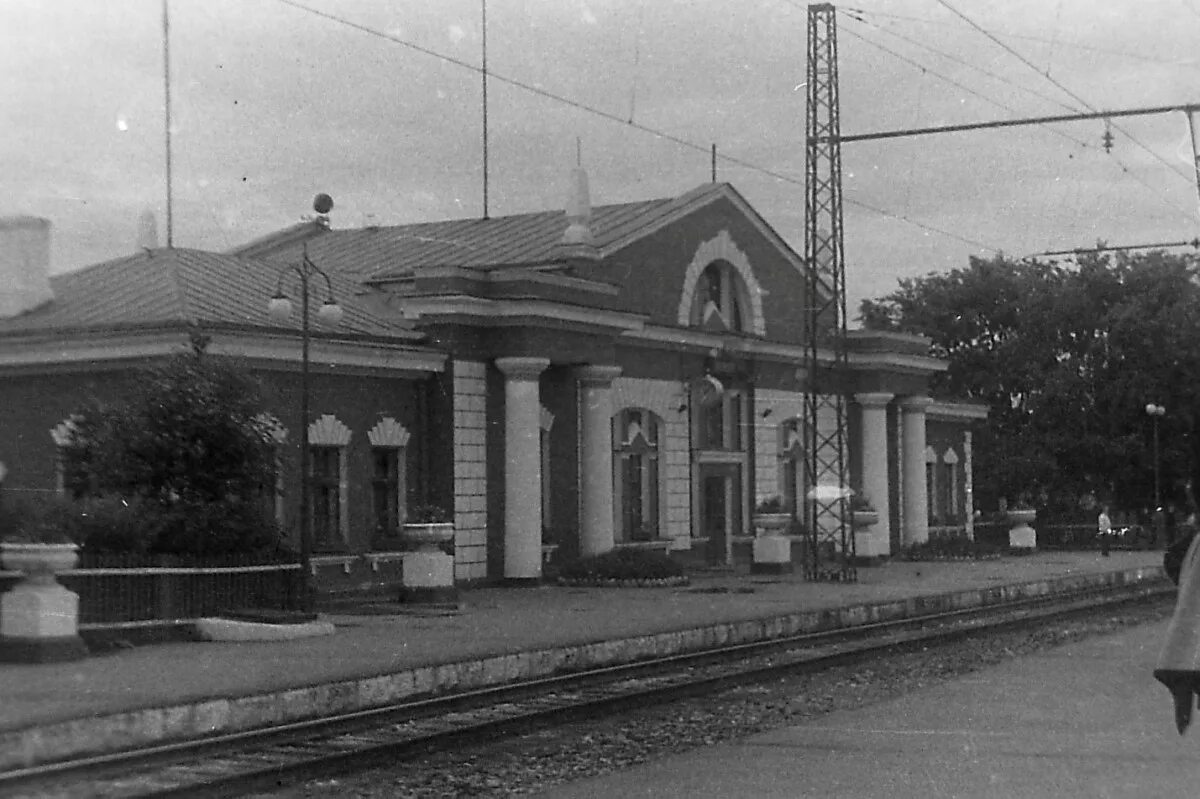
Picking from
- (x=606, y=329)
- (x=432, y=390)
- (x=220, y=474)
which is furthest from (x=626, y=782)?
(x=606, y=329)

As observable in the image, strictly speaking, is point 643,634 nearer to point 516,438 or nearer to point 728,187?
point 516,438

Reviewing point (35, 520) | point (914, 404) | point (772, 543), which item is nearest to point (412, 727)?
point (35, 520)

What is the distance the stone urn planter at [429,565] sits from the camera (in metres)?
26.6

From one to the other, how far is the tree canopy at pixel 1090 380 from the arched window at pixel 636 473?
28952 mm

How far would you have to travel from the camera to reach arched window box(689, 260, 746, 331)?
128 ft

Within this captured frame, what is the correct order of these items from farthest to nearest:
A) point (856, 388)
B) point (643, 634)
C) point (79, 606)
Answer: point (856, 388) → point (643, 634) → point (79, 606)

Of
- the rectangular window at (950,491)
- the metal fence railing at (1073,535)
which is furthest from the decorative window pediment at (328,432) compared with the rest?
the metal fence railing at (1073,535)

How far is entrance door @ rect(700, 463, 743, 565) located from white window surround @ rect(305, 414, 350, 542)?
11.3 m

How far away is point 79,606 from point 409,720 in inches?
239

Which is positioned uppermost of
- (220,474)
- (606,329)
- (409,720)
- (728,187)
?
(728,187)

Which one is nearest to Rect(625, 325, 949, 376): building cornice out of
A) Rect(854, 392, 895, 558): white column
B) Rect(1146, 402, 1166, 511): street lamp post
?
Rect(854, 392, 895, 558): white column

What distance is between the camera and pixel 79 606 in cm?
1936

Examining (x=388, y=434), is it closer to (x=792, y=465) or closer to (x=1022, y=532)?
(x=792, y=465)

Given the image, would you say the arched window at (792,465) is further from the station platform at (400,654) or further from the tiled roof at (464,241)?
the station platform at (400,654)
